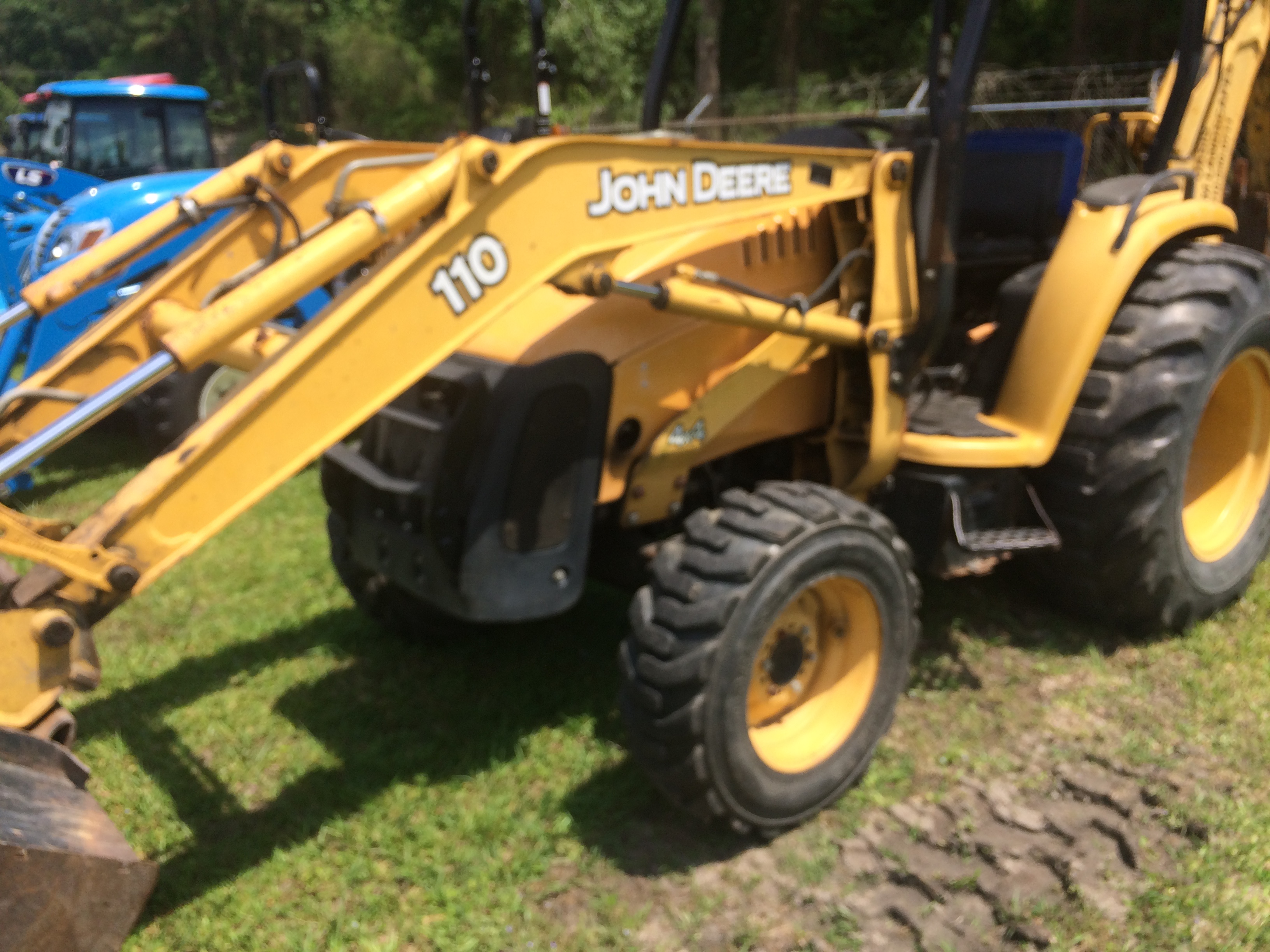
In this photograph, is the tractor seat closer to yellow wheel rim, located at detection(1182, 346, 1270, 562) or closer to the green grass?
yellow wheel rim, located at detection(1182, 346, 1270, 562)

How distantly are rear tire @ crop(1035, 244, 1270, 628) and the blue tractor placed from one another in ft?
10.9

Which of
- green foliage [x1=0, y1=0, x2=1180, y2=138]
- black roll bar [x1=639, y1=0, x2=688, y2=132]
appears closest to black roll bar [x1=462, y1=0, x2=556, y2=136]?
black roll bar [x1=639, y1=0, x2=688, y2=132]

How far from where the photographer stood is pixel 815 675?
3.04 metres

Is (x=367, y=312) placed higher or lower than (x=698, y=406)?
higher

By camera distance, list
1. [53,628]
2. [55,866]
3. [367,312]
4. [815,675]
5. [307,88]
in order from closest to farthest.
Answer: [55,866] → [53,628] → [367,312] → [815,675] → [307,88]

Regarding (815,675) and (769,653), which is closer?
(769,653)

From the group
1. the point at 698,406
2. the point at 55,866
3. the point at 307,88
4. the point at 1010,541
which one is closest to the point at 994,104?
the point at 307,88

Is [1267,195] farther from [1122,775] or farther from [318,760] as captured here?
[318,760]

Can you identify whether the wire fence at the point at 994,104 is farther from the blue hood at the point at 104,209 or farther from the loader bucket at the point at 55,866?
the loader bucket at the point at 55,866

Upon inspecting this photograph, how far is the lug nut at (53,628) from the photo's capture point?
1910 mm

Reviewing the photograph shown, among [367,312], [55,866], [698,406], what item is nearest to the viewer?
[55,866]

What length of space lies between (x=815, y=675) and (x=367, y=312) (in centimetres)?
166

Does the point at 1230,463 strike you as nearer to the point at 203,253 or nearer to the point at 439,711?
the point at 439,711

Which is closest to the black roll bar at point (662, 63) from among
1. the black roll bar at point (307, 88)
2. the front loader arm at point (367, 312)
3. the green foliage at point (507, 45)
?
the front loader arm at point (367, 312)
